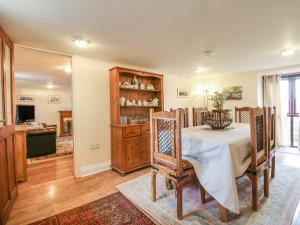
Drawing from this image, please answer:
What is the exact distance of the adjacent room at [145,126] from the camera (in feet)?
5.55

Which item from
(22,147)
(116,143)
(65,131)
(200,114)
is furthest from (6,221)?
(65,131)

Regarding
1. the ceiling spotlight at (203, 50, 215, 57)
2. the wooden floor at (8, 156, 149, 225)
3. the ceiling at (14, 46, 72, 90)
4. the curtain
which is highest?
the ceiling at (14, 46, 72, 90)

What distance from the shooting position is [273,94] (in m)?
4.51

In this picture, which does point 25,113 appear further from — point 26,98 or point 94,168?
point 94,168

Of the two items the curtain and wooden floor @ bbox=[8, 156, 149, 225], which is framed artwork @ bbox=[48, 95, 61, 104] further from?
the curtain

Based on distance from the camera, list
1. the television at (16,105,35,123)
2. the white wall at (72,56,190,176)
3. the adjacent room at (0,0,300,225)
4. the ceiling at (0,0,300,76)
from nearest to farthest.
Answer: the ceiling at (0,0,300,76) < the adjacent room at (0,0,300,225) < the white wall at (72,56,190,176) < the television at (16,105,35,123)

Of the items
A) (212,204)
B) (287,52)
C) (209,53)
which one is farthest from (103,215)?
(287,52)

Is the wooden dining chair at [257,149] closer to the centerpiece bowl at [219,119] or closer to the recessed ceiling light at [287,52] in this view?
the centerpiece bowl at [219,119]

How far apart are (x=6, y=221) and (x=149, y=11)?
262cm

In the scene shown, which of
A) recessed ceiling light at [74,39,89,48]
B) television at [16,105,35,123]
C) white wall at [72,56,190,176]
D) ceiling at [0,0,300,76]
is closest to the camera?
ceiling at [0,0,300,76]

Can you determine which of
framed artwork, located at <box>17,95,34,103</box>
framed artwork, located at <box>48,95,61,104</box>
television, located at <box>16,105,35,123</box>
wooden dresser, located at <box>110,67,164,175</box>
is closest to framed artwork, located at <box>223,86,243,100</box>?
wooden dresser, located at <box>110,67,164,175</box>

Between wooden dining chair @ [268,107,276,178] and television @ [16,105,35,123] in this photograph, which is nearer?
wooden dining chair @ [268,107,276,178]

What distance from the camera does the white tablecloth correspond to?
158 centimetres

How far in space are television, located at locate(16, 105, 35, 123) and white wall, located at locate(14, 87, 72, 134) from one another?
47 cm
